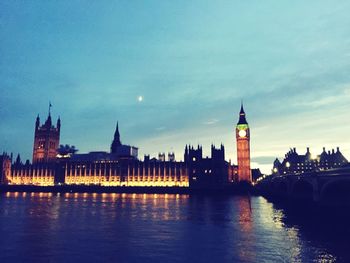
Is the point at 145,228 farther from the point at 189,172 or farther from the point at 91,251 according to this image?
the point at 189,172

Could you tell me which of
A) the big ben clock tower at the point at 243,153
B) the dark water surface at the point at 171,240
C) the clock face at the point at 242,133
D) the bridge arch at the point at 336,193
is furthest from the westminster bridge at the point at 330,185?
the clock face at the point at 242,133

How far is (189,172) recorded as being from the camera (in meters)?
168

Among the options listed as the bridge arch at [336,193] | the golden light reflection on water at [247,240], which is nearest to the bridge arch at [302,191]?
the bridge arch at [336,193]

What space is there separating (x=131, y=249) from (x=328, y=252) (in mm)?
18030

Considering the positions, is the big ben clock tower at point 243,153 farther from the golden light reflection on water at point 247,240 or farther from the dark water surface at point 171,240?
the dark water surface at point 171,240

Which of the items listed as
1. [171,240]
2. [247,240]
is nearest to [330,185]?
[247,240]

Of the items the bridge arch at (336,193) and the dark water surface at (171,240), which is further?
the bridge arch at (336,193)

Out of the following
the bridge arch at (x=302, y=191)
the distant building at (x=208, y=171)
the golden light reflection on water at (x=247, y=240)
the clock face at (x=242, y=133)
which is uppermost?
the clock face at (x=242, y=133)

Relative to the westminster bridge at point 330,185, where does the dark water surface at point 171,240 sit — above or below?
below

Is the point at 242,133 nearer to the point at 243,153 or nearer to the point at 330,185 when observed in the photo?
the point at 243,153

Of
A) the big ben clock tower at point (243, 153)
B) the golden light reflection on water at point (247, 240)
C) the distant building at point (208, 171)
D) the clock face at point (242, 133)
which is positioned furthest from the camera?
the clock face at point (242, 133)

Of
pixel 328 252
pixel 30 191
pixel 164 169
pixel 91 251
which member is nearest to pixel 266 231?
pixel 328 252

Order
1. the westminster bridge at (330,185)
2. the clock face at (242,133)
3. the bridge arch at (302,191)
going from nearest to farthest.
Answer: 1. the westminster bridge at (330,185)
2. the bridge arch at (302,191)
3. the clock face at (242,133)

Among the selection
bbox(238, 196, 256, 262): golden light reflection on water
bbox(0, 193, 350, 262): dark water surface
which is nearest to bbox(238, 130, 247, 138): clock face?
bbox(238, 196, 256, 262): golden light reflection on water
